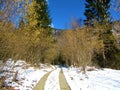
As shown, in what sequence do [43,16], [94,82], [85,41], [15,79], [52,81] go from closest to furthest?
[15,79], [94,82], [52,81], [85,41], [43,16]

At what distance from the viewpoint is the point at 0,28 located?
10.5 meters

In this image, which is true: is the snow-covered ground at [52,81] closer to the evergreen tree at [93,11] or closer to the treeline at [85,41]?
the treeline at [85,41]

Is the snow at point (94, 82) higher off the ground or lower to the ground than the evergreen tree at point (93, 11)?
lower

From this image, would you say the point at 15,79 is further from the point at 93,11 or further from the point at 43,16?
the point at 93,11

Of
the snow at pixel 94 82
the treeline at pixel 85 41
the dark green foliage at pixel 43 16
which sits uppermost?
the dark green foliage at pixel 43 16

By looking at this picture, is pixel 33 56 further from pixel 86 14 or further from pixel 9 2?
pixel 9 2

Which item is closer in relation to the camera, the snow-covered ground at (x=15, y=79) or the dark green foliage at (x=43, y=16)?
the snow-covered ground at (x=15, y=79)

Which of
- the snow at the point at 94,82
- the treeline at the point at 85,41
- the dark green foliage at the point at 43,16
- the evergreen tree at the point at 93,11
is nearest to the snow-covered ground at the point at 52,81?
the snow at the point at 94,82

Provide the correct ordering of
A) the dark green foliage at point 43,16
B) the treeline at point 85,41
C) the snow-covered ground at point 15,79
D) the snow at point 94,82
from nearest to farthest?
the snow-covered ground at point 15,79 < the snow at point 94,82 < the treeline at point 85,41 < the dark green foliage at point 43,16

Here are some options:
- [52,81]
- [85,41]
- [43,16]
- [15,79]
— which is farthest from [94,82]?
[43,16]

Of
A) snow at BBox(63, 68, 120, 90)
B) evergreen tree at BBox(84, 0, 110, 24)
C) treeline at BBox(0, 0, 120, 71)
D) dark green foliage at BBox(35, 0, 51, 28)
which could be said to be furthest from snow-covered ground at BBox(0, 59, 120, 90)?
evergreen tree at BBox(84, 0, 110, 24)

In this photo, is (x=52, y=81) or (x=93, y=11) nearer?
(x=52, y=81)

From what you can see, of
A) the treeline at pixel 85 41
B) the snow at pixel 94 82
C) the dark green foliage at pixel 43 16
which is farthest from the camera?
the dark green foliage at pixel 43 16

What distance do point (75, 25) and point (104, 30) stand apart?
9.54 m
